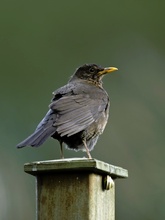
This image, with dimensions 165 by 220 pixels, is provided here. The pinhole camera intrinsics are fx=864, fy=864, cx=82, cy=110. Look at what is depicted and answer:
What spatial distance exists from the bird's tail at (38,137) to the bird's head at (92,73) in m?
1.87

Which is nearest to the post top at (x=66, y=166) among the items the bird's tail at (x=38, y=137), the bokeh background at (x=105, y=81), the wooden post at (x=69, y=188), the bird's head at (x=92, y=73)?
the wooden post at (x=69, y=188)

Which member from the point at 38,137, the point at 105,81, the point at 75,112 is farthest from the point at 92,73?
the point at 105,81

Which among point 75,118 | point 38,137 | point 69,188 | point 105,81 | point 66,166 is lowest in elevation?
point 69,188

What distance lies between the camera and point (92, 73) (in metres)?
7.72

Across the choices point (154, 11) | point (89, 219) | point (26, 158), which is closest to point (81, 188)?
point (89, 219)

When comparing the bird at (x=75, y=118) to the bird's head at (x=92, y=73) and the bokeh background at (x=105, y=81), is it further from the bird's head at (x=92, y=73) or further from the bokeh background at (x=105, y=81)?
the bokeh background at (x=105, y=81)

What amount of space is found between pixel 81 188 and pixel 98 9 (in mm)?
8122

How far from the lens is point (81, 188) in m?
4.78

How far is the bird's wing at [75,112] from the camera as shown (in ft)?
19.7

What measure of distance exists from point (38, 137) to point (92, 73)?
218cm

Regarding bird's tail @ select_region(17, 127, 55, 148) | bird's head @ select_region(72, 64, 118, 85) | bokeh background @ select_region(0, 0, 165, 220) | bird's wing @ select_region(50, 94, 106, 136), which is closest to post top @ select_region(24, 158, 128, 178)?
bird's tail @ select_region(17, 127, 55, 148)

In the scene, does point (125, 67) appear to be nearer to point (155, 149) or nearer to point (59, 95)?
point (155, 149)

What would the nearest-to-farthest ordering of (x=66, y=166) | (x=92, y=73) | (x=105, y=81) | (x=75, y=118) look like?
(x=66, y=166) → (x=75, y=118) → (x=92, y=73) → (x=105, y=81)

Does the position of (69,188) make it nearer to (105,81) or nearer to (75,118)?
(75,118)
